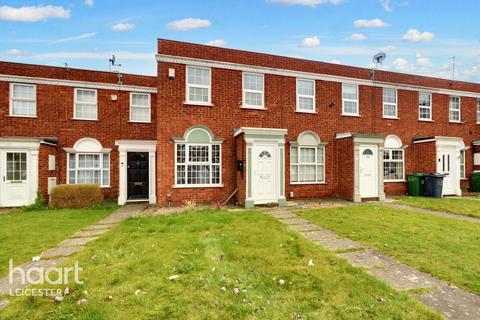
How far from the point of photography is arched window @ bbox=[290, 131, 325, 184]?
1253 centimetres

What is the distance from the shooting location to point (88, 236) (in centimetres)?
653

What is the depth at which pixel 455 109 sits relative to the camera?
16.4 m

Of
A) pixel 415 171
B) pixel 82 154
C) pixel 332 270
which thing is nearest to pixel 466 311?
pixel 332 270

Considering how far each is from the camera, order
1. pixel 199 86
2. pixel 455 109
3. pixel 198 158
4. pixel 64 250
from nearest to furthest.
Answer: pixel 64 250, pixel 198 158, pixel 199 86, pixel 455 109

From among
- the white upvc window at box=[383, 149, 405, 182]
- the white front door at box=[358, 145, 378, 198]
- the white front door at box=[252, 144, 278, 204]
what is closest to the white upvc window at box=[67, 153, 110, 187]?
the white front door at box=[252, 144, 278, 204]

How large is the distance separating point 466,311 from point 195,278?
346 centimetres

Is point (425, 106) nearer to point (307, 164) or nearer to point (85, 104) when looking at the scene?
point (307, 164)

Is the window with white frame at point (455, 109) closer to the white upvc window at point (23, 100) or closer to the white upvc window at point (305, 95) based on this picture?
the white upvc window at point (305, 95)

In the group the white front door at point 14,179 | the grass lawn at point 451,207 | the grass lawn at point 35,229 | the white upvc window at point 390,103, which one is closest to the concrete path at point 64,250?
the grass lawn at point 35,229

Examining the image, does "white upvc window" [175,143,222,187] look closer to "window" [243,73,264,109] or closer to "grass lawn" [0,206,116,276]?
"window" [243,73,264,109]

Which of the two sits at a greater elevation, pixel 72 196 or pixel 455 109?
pixel 455 109

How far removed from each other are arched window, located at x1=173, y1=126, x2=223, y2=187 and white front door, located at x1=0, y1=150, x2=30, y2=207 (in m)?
6.94

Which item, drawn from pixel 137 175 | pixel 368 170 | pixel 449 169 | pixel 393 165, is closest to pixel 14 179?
pixel 137 175

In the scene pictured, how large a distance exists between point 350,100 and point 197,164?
9052mm
